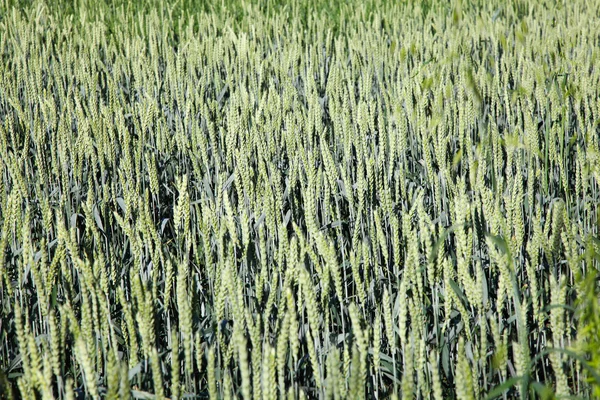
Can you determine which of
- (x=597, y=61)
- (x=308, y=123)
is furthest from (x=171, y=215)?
(x=597, y=61)

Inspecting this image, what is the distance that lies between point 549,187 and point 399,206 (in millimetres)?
472

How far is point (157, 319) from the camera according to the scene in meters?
1.33

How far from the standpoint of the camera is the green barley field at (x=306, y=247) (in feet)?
3.36

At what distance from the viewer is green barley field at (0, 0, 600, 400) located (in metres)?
1.02

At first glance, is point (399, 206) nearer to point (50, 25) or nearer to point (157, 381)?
point (157, 381)

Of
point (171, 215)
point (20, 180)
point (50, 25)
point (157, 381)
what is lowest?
point (171, 215)

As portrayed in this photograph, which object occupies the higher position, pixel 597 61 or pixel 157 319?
pixel 597 61

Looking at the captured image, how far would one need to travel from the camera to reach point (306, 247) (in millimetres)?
1212

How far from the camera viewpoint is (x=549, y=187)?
205 centimetres

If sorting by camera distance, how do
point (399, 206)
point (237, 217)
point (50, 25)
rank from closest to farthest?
point (237, 217) → point (399, 206) → point (50, 25)

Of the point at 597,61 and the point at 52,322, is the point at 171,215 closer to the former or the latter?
the point at 52,322

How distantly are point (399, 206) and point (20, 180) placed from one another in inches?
41.9

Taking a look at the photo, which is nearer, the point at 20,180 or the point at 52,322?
the point at 52,322

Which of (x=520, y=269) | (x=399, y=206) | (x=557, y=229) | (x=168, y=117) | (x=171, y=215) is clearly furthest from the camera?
(x=168, y=117)
